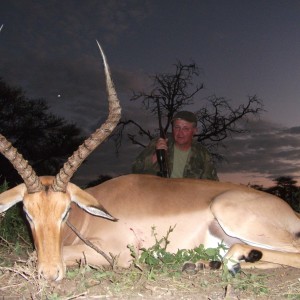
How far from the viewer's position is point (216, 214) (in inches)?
169

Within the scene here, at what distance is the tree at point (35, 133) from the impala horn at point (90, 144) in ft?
36.2

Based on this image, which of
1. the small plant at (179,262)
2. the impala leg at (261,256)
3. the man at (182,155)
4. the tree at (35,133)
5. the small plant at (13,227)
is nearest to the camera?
the small plant at (179,262)

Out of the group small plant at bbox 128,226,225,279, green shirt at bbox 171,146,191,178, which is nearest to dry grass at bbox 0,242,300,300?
small plant at bbox 128,226,225,279

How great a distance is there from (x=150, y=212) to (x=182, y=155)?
3382mm

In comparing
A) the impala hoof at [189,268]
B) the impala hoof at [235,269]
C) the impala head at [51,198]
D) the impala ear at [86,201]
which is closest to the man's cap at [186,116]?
the impala head at [51,198]

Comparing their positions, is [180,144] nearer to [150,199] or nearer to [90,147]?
[150,199]

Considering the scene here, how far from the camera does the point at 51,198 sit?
3.80m

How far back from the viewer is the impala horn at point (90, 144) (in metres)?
3.91

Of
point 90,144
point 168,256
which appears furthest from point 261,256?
point 90,144

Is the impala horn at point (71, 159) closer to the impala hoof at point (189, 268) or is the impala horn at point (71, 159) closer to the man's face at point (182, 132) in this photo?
the impala hoof at point (189, 268)

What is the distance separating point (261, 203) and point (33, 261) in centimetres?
221

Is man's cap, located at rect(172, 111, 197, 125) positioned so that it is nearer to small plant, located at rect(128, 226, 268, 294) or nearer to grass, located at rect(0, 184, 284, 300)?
small plant, located at rect(128, 226, 268, 294)

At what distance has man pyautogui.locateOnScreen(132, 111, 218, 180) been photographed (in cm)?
732

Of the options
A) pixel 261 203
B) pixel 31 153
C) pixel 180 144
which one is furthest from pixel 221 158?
pixel 261 203
